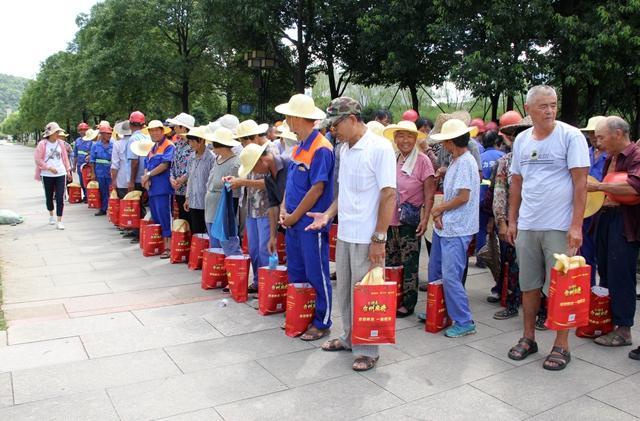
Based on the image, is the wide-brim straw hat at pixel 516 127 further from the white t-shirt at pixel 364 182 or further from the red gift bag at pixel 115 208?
the red gift bag at pixel 115 208

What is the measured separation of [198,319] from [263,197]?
1.29 m

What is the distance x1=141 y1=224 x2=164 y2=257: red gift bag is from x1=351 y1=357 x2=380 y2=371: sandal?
4.62 meters

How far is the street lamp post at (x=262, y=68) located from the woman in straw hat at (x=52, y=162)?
9.30 meters

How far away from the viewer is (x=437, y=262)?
17.1ft

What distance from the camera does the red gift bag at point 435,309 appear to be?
4.73 meters

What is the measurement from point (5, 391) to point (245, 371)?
5.02 feet

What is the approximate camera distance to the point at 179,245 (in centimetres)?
743

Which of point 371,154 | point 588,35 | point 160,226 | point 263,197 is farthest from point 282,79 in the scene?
point 371,154

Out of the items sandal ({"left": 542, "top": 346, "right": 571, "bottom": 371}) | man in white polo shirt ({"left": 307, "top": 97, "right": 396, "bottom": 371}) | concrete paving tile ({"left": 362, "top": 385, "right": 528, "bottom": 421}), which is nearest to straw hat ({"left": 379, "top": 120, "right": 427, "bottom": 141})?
man in white polo shirt ({"left": 307, "top": 97, "right": 396, "bottom": 371})

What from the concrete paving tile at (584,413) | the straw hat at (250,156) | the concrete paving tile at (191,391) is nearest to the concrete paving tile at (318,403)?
the concrete paving tile at (191,391)

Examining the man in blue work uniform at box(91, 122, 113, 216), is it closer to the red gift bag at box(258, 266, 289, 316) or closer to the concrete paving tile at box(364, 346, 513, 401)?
the red gift bag at box(258, 266, 289, 316)

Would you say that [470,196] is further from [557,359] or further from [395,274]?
[557,359]

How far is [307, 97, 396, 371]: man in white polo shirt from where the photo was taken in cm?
382

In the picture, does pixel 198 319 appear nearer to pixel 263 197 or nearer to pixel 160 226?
pixel 263 197
